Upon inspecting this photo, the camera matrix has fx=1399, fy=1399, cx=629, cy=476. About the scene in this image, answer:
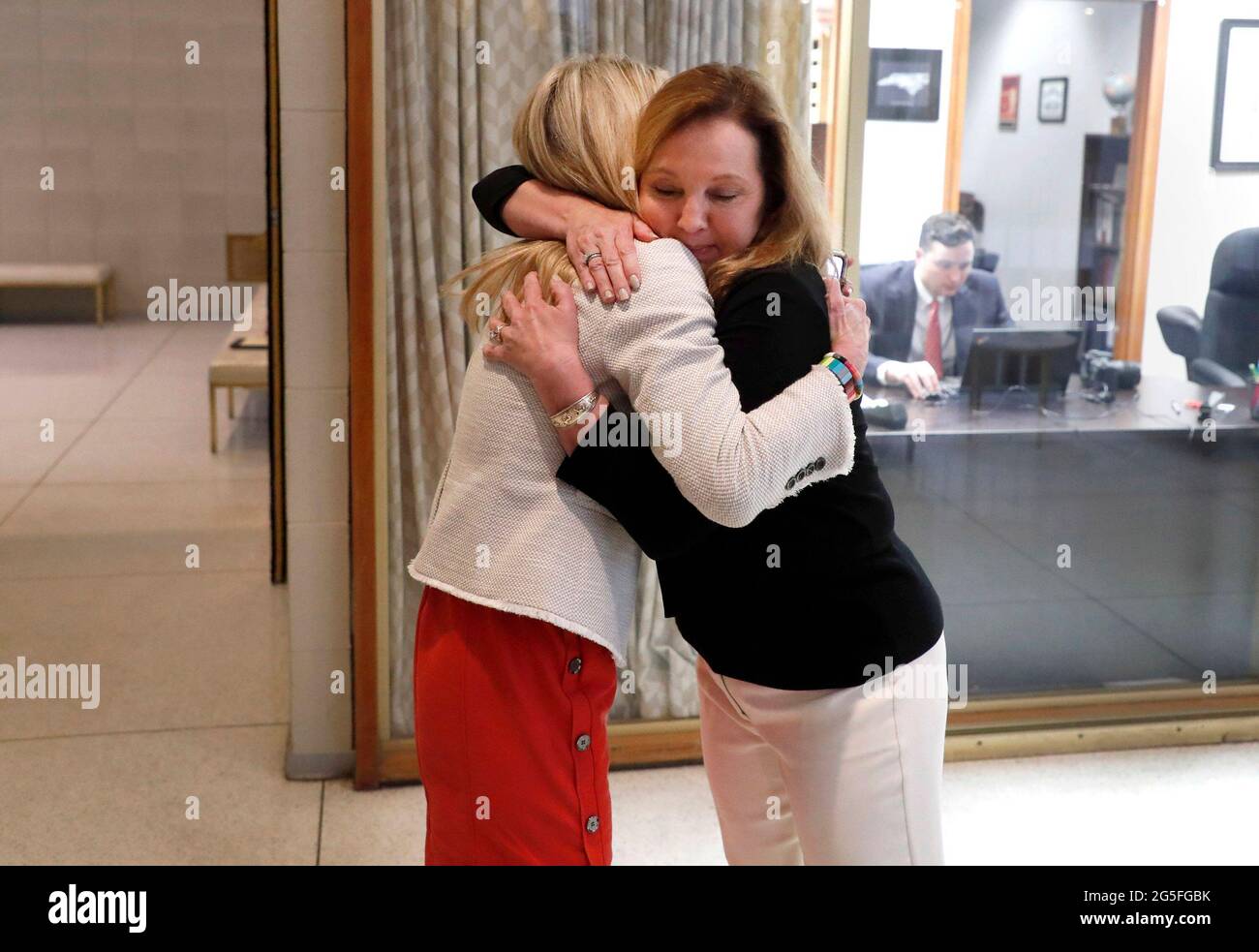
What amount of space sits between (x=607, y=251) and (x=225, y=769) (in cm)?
251

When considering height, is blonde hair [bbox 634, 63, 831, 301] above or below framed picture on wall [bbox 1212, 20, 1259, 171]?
below

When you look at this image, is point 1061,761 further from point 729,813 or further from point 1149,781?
point 729,813

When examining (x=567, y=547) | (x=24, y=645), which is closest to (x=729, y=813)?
(x=567, y=547)

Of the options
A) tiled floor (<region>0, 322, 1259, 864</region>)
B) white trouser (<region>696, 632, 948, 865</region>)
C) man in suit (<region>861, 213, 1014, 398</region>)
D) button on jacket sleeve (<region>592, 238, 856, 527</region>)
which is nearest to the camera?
button on jacket sleeve (<region>592, 238, 856, 527</region>)

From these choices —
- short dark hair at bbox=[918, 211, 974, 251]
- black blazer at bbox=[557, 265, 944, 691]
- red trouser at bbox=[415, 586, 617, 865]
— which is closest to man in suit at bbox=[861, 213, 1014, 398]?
short dark hair at bbox=[918, 211, 974, 251]

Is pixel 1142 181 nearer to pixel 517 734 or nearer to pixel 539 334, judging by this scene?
pixel 539 334

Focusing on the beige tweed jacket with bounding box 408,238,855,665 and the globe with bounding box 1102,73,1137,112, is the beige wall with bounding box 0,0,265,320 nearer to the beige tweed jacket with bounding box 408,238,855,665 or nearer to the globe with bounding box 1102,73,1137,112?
the globe with bounding box 1102,73,1137,112

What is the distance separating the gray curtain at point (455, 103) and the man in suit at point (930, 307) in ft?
1.51

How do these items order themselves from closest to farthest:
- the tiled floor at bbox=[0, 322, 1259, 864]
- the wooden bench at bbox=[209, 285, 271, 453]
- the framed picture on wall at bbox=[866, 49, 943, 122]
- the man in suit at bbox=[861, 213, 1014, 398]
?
the tiled floor at bbox=[0, 322, 1259, 864]
the framed picture on wall at bbox=[866, 49, 943, 122]
the man in suit at bbox=[861, 213, 1014, 398]
the wooden bench at bbox=[209, 285, 271, 453]

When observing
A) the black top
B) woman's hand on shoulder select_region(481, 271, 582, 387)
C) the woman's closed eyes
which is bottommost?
the black top

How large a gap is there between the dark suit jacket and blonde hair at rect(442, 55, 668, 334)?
6.00ft

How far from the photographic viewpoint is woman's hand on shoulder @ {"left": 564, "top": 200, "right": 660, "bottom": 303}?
169 cm

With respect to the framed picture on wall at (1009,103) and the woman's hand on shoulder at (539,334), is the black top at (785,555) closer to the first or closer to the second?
the woman's hand on shoulder at (539,334)

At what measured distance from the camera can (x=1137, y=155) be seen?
3.61 meters
